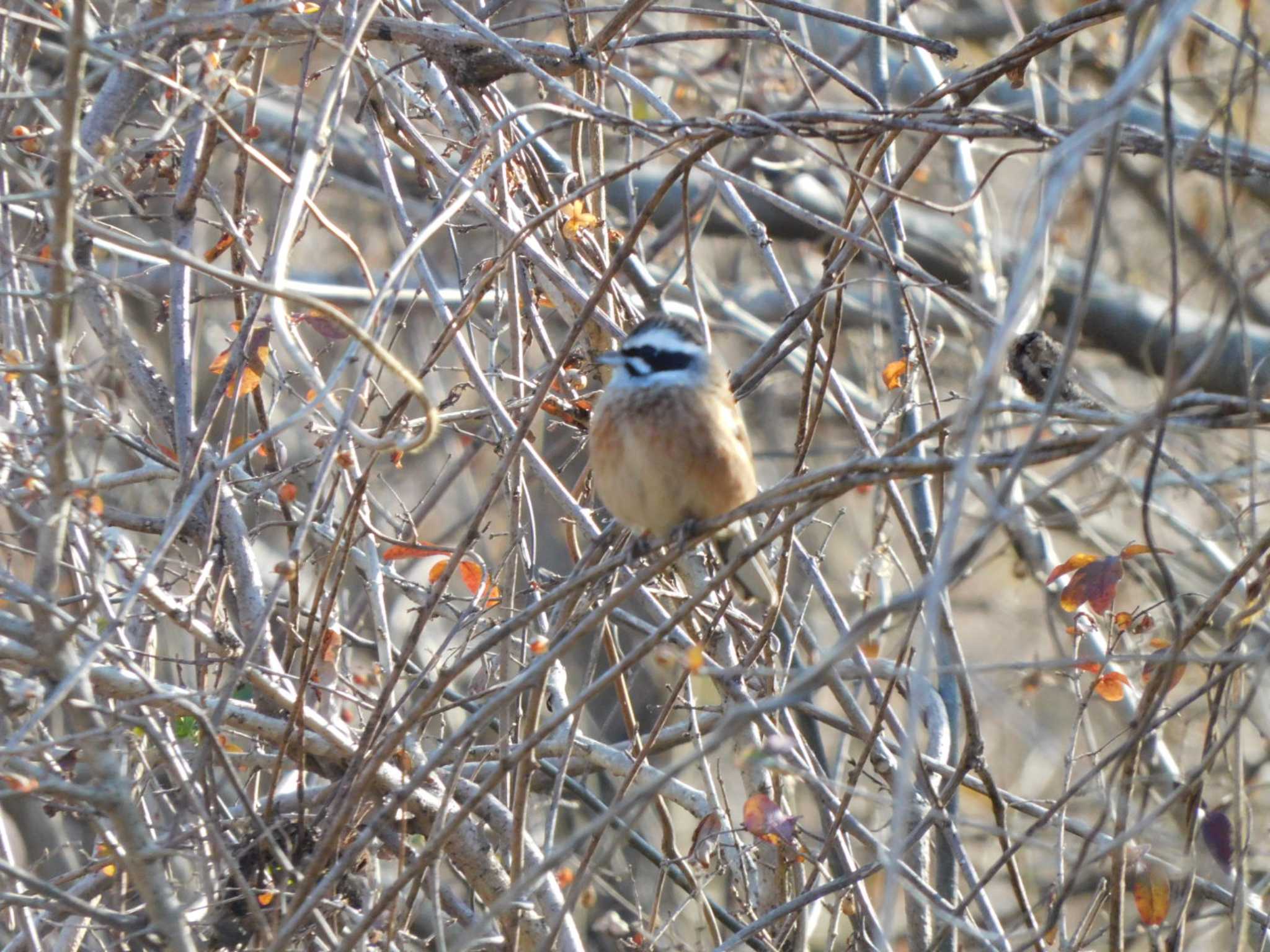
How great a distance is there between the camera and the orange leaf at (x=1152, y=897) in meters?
3.62

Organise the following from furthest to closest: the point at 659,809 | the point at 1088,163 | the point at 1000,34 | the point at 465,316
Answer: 1. the point at 1088,163
2. the point at 1000,34
3. the point at 659,809
4. the point at 465,316

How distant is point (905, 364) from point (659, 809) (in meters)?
1.71

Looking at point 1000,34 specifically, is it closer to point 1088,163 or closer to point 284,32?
point 1088,163

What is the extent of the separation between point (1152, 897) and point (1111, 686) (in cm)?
76

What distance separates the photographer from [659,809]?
4469 mm

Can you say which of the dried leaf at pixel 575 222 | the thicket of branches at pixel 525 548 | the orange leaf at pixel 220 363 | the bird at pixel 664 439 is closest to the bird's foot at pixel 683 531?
the bird at pixel 664 439

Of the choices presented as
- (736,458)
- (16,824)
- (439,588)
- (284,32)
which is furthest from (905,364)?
(16,824)

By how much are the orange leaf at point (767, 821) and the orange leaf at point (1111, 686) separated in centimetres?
105

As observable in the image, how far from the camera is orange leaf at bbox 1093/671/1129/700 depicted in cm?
417

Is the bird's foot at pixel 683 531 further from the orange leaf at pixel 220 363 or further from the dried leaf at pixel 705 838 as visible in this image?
the orange leaf at pixel 220 363

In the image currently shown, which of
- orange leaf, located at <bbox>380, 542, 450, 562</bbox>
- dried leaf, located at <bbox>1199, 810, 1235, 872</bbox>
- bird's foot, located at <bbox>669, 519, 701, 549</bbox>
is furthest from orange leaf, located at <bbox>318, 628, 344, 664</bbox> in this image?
dried leaf, located at <bbox>1199, 810, 1235, 872</bbox>

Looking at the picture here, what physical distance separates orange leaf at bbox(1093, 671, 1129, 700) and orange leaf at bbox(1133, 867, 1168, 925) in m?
0.62

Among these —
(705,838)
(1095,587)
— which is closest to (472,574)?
(705,838)

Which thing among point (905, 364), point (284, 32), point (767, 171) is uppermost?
point (767, 171)
